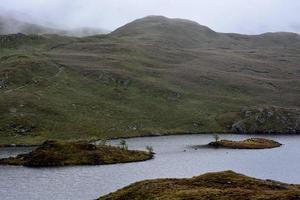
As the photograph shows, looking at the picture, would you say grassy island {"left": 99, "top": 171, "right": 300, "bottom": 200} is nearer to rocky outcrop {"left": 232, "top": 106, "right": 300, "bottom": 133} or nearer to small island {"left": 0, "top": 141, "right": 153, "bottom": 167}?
small island {"left": 0, "top": 141, "right": 153, "bottom": 167}

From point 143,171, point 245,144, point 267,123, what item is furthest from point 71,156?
point 267,123

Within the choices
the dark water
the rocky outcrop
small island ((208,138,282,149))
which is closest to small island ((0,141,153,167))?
the dark water

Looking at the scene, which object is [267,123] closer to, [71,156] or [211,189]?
[71,156]

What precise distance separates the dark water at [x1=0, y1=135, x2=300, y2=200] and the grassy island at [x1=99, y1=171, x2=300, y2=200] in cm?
930

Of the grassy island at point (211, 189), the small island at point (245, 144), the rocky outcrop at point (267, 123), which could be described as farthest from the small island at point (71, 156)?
Answer: the rocky outcrop at point (267, 123)

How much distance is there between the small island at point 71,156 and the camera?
12212 cm

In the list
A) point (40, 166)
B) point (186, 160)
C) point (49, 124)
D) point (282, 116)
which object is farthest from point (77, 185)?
point (282, 116)

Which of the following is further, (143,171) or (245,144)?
(245,144)

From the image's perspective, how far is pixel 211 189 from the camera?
72.2 meters

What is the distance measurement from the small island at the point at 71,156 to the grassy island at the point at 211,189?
142 ft

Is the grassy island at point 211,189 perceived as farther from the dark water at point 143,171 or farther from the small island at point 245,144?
the small island at point 245,144

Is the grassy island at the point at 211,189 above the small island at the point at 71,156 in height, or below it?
above

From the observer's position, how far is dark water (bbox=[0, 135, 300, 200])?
286ft

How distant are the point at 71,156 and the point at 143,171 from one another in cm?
2383
